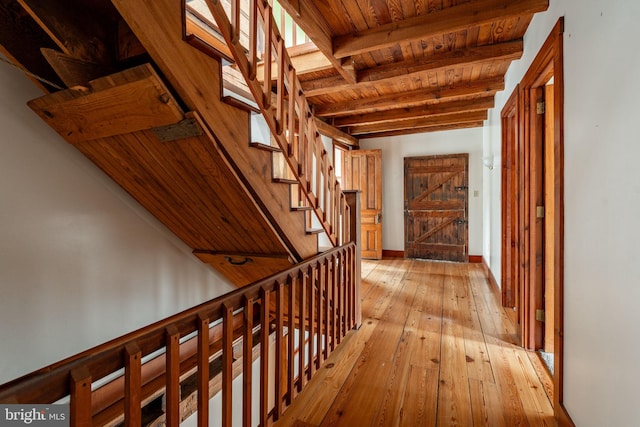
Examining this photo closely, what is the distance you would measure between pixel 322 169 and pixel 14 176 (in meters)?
1.76

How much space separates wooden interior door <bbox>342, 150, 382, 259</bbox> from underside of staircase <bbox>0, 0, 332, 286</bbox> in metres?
3.90

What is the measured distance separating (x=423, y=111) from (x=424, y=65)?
1562 mm

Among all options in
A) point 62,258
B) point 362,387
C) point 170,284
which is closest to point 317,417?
point 362,387

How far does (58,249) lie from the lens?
67.0 inches

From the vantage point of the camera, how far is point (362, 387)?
1894 mm

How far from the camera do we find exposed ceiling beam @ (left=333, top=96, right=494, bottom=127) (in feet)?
13.4

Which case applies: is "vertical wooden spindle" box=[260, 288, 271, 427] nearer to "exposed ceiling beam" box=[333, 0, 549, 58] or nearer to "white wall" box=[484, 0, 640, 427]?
"white wall" box=[484, 0, 640, 427]

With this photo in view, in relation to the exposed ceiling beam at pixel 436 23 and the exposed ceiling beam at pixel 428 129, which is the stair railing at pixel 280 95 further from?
the exposed ceiling beam at pixel 428 129

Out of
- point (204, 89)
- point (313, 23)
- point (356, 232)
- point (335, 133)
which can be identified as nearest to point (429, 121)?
point (335, 133)

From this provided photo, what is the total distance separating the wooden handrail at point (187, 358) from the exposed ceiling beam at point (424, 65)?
1787 millimetres

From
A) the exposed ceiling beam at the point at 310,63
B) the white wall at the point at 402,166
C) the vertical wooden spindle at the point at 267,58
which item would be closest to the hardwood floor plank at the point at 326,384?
the vertical wooden spindle at the point at 267,58

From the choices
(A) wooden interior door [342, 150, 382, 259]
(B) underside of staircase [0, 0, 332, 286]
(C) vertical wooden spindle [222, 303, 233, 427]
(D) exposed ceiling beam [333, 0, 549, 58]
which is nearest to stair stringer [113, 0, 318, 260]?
(B) underside of staircase [0, 0, 332, 286]

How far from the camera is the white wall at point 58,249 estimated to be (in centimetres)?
151

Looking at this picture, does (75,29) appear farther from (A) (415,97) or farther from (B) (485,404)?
(A) (415,97)
